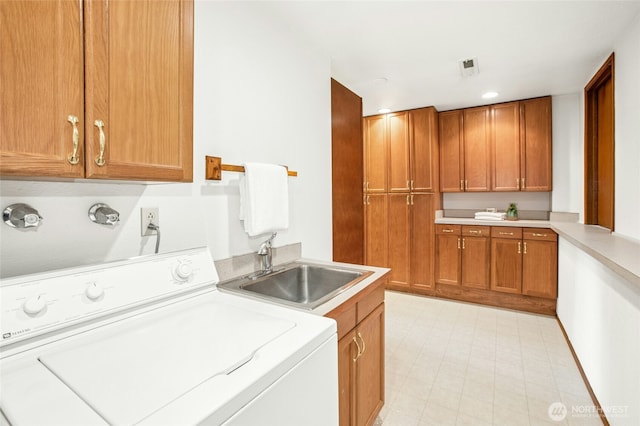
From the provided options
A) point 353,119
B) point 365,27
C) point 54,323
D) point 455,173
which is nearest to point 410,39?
point 365,27

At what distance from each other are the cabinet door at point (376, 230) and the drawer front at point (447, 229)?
64 centimetres

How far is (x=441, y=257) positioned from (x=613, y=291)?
215cm

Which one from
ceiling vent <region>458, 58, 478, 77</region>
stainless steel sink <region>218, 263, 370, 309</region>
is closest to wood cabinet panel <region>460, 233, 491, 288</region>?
ceiling vent <region>458, 58, 478, 77</region>

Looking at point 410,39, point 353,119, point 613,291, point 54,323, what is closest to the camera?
point 54,323

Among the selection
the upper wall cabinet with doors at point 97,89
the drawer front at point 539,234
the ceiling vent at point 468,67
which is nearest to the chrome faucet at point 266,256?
the upper wall cabinet with doors at point 97,89

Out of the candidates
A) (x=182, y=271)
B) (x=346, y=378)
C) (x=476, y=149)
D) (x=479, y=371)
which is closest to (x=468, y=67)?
(x=476, y=149)

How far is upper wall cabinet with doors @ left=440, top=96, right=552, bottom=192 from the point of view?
11.6 feet

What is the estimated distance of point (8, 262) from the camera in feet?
2.80

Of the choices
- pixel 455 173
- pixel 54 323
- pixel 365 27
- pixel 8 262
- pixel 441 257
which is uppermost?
pixel 365 27

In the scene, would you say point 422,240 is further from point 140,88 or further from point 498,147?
point 140,88

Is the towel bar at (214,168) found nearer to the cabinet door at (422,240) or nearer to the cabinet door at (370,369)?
the cabinet door at (370,369)

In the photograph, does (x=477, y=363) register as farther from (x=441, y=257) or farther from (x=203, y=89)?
(x=203, y=89)

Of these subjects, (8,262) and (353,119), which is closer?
(8,262)

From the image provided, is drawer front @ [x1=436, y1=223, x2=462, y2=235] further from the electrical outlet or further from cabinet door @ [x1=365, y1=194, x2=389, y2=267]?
the electrical outlet
